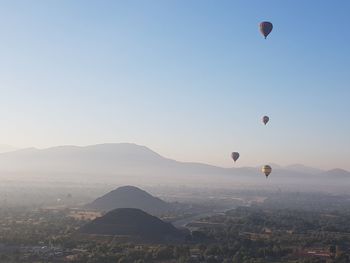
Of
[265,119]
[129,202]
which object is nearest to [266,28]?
[265,119]

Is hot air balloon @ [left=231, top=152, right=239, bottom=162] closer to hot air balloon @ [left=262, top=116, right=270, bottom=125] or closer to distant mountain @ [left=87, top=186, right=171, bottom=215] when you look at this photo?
hot air balloon @ [left=262, top=116, right=270, bottom=125]

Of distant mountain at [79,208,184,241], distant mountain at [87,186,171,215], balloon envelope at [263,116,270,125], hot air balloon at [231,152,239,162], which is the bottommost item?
distant mountain at [79,208,184,241]

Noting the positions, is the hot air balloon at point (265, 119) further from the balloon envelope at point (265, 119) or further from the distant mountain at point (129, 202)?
the distant mountain at point (129, 202)

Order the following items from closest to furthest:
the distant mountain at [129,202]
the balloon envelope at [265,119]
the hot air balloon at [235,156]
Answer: the balloon envelope at [265,119], the hot air balloon at [235,156], the distant mountain at [129,202]

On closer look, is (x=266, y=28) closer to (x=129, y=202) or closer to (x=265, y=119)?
(x=265, y=119)

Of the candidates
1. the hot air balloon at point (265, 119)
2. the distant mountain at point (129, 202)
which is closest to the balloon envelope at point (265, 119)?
the hot air balloon at point (265, 119)

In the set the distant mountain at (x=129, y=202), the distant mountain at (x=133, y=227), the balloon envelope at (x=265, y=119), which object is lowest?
the distant mountain at (x=133, y=227)

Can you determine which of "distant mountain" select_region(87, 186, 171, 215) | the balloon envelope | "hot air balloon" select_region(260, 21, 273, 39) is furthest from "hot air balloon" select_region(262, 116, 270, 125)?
"distant mountain" select_region(87, 186, 171, 215)
